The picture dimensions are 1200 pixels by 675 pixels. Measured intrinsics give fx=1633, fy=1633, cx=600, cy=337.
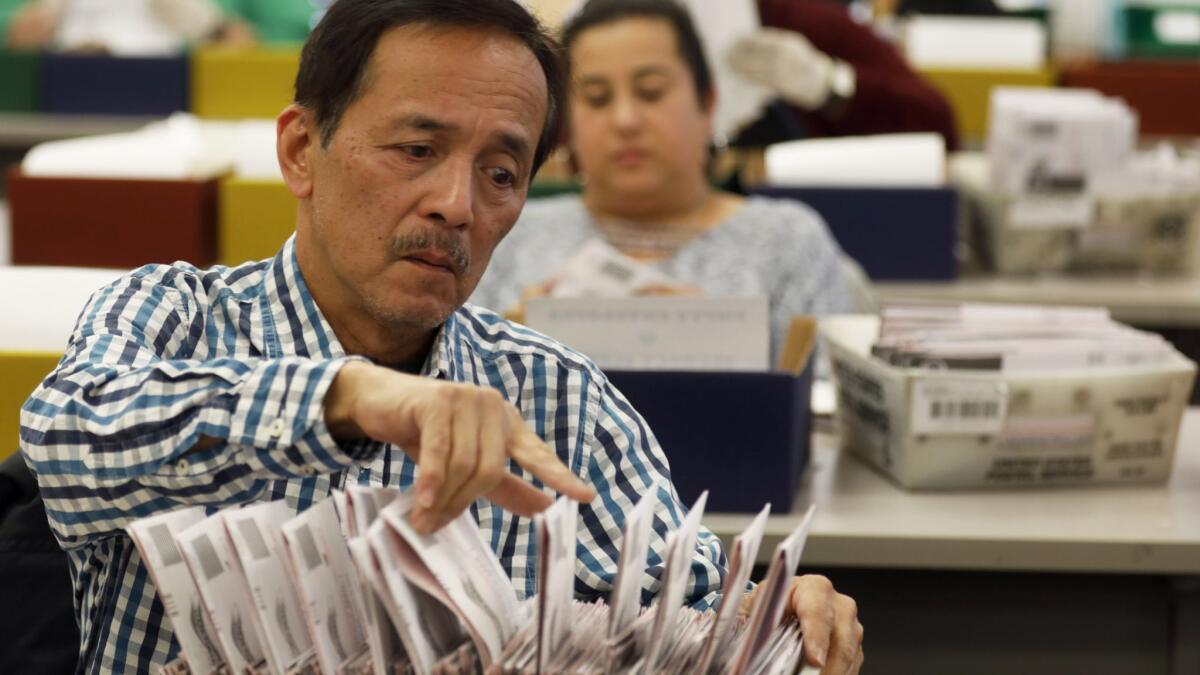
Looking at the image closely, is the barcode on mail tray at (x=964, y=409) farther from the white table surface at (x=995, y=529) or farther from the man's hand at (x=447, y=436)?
the man's hand at (x=447, y=436)

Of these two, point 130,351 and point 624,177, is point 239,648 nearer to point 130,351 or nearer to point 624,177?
point 130,351

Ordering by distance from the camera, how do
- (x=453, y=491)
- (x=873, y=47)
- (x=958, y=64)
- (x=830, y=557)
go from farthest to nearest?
(x=958, y=64), (x=873, y=47), (x=830, y=557), (x=453, y=491)

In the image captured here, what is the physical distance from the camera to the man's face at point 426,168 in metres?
1.12

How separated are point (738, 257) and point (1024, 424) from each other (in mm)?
931

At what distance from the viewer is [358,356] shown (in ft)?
3.42

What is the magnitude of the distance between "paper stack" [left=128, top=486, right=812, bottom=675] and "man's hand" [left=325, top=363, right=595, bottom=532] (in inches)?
0.9

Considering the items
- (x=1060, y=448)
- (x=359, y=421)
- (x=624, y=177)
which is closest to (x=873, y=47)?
(x=624, y=177)

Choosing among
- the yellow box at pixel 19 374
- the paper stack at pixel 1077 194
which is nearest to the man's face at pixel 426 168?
the yellow box at pixel 19 374

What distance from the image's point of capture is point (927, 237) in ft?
9.56

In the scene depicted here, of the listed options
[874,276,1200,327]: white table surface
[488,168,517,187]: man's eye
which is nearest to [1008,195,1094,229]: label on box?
[874,276,1200,327]: white table surface

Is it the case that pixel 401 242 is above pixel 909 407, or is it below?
above

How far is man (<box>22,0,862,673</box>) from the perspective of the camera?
0.90 meters

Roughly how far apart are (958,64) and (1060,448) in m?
2.89

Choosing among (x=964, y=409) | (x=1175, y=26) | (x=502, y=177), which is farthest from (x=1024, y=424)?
(x=1175, y=26)
